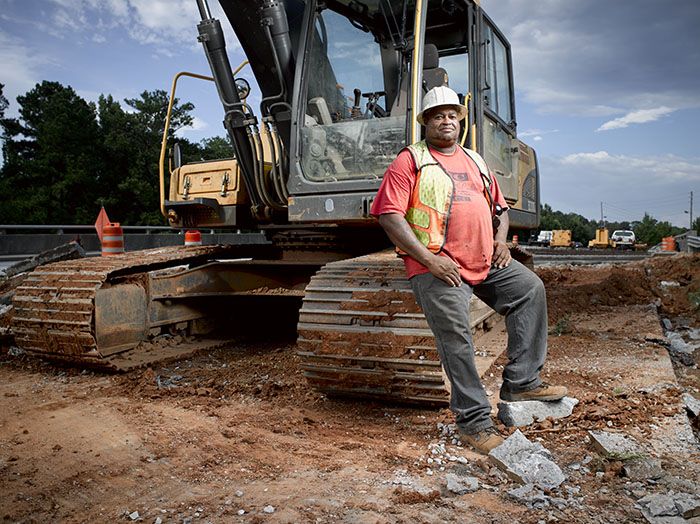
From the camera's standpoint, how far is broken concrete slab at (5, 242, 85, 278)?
30.3 ft

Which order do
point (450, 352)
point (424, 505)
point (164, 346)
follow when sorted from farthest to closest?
1. point (164, 346)
2. point (450, 352)
3. point (424, 505)

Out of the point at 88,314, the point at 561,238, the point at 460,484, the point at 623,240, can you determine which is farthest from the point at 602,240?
the point at 460,484

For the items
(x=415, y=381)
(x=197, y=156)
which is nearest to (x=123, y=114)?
(x=197, y=156)

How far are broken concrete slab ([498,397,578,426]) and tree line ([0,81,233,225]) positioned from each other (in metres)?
24.1

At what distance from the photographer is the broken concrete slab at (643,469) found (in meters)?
2.98

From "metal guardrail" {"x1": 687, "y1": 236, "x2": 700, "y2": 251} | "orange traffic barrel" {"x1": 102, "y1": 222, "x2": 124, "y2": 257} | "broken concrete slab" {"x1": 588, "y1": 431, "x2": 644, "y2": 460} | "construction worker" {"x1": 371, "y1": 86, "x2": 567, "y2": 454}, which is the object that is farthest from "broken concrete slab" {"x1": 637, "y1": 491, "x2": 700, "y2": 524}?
"metal guardrail" {"x1": 687, "y1": 236, "x2": 700, "y2": 251}

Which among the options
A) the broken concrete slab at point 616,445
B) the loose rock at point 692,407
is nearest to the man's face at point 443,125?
the broken concrete slab at point 616,445

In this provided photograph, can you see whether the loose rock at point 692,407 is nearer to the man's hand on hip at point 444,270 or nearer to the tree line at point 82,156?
the man's hand on hip at point 444,270

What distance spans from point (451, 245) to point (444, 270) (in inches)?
8.0

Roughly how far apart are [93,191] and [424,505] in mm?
28186

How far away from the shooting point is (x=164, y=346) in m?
6.23

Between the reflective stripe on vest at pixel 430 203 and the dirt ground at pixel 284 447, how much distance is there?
113cm

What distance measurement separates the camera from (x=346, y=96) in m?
5.67

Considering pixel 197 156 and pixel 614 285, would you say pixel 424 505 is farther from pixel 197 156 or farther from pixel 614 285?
pixel 197 156
